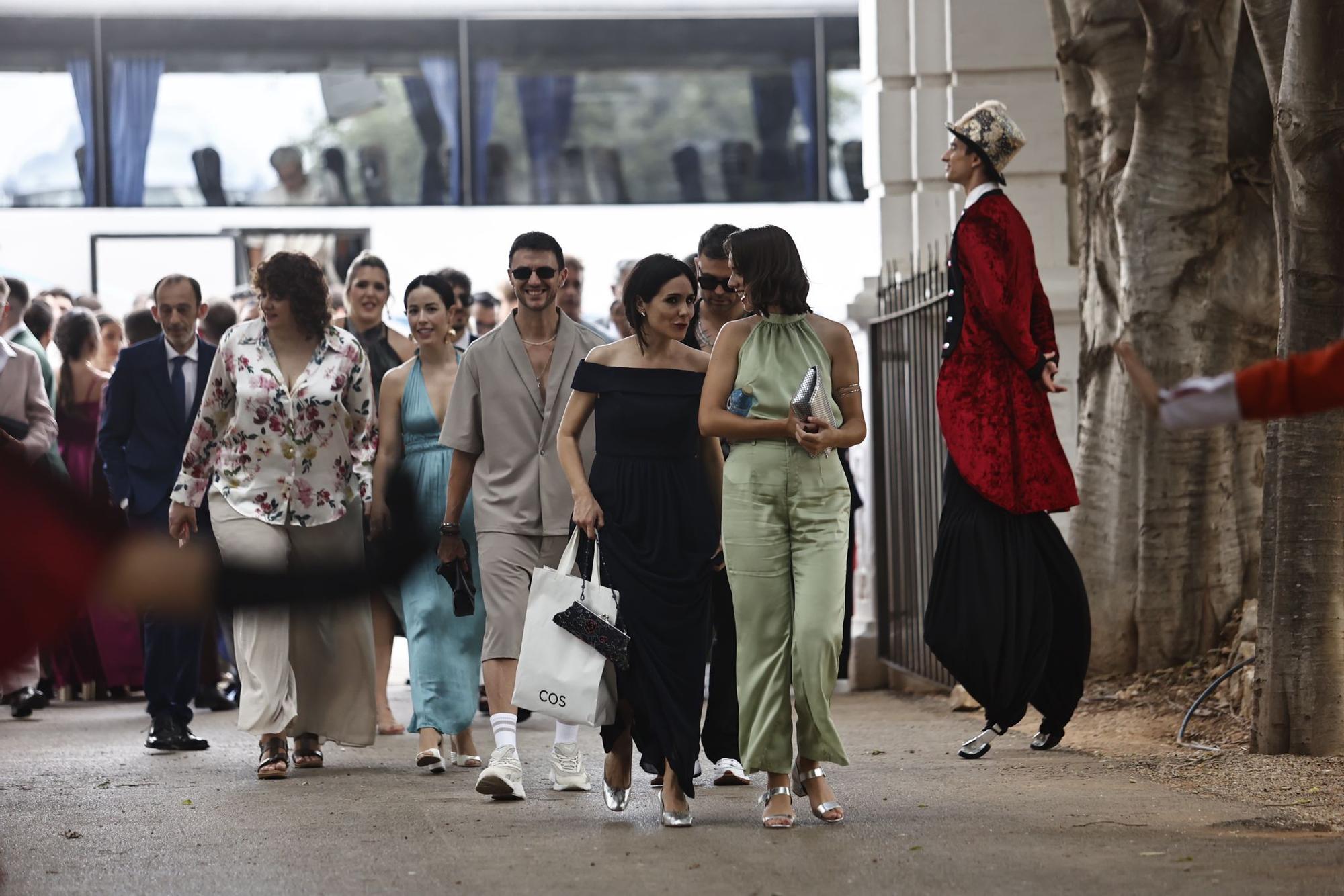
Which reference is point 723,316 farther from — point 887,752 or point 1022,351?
point 887,752

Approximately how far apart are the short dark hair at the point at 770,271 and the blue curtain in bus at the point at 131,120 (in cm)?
1581

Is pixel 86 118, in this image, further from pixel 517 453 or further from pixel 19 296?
pixel 517 453

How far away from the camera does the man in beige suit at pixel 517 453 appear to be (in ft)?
23.5

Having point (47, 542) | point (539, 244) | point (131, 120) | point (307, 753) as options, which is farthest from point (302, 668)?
point (131, 120)

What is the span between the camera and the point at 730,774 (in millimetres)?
7230

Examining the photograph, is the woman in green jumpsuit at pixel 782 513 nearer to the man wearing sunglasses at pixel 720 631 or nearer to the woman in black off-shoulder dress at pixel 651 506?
the woman in black off-shoulder dress at pixel 651 506

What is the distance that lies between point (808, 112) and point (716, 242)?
46.5 ft

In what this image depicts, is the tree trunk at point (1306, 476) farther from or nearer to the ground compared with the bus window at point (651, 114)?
nearer to the ground

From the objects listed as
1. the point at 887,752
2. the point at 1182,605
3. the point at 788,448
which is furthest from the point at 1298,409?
the point at 1182,605

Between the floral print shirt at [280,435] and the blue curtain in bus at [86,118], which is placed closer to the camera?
the floral print shirt at [280,435]

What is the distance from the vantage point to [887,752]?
8.27 metres

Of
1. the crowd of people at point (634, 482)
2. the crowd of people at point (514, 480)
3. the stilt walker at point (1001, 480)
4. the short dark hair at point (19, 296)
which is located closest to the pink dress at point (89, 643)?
the short dark hair at point (19, 296)

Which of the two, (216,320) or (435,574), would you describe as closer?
(435,574)

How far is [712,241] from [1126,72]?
11.3ft
